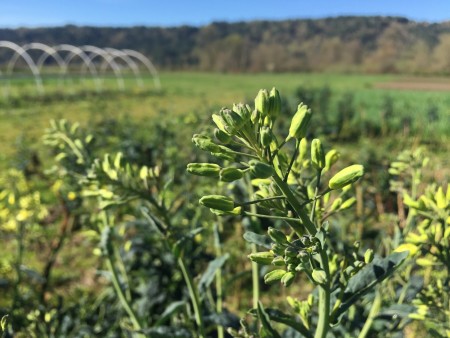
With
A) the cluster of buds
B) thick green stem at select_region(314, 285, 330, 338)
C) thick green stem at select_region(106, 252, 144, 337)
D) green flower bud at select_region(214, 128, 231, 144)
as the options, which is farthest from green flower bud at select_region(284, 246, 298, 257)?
thick green stem at select_region(106, 252, 144, 337)

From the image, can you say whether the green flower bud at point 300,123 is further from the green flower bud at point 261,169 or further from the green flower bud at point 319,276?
the green flower bud at point 319,276

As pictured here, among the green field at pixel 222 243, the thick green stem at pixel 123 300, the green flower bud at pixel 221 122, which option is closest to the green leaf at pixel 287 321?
the green field at pixel 222 243

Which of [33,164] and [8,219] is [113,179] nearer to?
[8,219]

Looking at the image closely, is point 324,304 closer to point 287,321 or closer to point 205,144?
point 287,321

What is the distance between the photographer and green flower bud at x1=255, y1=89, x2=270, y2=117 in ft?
2.60

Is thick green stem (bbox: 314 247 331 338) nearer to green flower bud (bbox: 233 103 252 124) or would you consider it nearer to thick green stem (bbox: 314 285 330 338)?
thick green stem (bbox: 314 285 330 338)

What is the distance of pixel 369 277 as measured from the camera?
957 mm

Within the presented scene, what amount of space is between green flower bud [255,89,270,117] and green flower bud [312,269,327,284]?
0.29 meters

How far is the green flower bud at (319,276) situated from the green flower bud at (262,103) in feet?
0.95

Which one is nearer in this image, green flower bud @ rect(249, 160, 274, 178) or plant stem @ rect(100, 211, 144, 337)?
green flower bud @ rect(249, 160, 274, 178)

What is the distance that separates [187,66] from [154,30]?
1600 inches

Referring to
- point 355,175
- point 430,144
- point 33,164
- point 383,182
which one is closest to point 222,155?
point 355,175

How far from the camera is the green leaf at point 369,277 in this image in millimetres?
916

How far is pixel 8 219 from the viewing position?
2.85 meters
